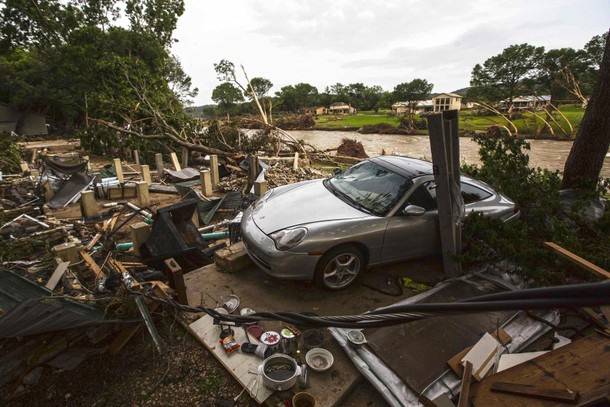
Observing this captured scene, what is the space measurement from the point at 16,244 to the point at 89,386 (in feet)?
13.9

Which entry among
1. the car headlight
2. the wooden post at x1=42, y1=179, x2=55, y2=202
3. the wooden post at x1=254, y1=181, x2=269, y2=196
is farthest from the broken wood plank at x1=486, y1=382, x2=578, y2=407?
the wooden post at x1=42, y1=179, x2=55, y2=202

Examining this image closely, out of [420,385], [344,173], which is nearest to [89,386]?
[420,385]

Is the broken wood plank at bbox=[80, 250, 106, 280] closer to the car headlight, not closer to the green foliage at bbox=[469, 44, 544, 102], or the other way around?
the car headlight

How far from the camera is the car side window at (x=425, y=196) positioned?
4072mm

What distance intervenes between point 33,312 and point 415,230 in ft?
13.2

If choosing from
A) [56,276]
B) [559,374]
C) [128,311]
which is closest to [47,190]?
[56,276]

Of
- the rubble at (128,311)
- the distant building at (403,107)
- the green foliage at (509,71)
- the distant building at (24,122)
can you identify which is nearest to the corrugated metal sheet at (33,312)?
the rubble at (128,311)

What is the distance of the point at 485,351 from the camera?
2715 millimetres

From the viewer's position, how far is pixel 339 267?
3758 mm

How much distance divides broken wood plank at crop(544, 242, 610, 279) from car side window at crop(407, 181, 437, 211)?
141cm

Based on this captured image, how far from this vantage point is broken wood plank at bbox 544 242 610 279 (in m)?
3.14

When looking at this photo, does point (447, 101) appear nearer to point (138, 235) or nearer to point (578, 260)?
point (578, 260)

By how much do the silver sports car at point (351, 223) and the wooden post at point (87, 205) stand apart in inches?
202

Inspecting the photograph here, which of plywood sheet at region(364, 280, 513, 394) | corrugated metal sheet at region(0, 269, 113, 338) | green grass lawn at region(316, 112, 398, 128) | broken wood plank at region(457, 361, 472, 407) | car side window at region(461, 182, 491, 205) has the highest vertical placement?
green grass lawn at region(316, 112, 398, 128)
